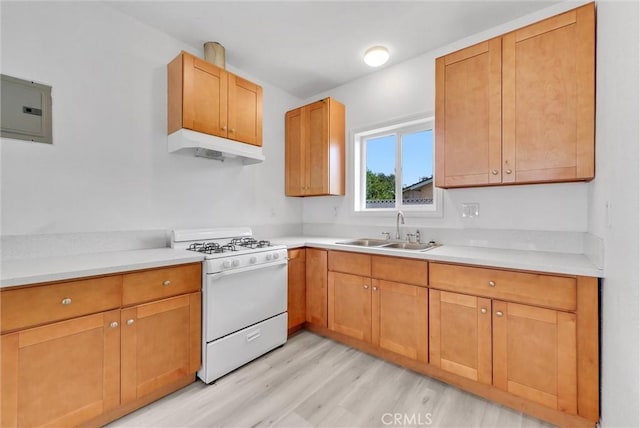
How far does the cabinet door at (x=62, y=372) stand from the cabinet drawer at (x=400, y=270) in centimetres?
172

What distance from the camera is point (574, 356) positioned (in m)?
1.41

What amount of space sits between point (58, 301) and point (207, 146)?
1346mm

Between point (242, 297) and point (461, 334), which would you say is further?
point (242, 297)

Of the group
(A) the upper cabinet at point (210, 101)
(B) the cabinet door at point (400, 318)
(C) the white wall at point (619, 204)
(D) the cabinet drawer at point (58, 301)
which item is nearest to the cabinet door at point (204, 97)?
(A) the upper cabinet at point (210, 101)

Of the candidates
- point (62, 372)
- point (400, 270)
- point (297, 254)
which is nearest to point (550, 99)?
point (400, 270)

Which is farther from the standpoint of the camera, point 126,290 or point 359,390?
point 359,390

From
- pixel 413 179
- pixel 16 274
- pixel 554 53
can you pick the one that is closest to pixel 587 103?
pixel 554 53

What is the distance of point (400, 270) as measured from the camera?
2025mm

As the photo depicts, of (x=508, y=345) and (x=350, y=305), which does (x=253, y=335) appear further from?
(x=508, y=345)

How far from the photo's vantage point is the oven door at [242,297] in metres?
1.85

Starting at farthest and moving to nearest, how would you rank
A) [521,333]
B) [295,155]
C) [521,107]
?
[295,155] → [521,107] → [521,333]

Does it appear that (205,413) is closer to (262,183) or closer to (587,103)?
(262,183)

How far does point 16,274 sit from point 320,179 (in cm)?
231

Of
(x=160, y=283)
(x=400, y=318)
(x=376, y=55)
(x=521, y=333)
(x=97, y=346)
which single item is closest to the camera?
(x=97, y=346)
